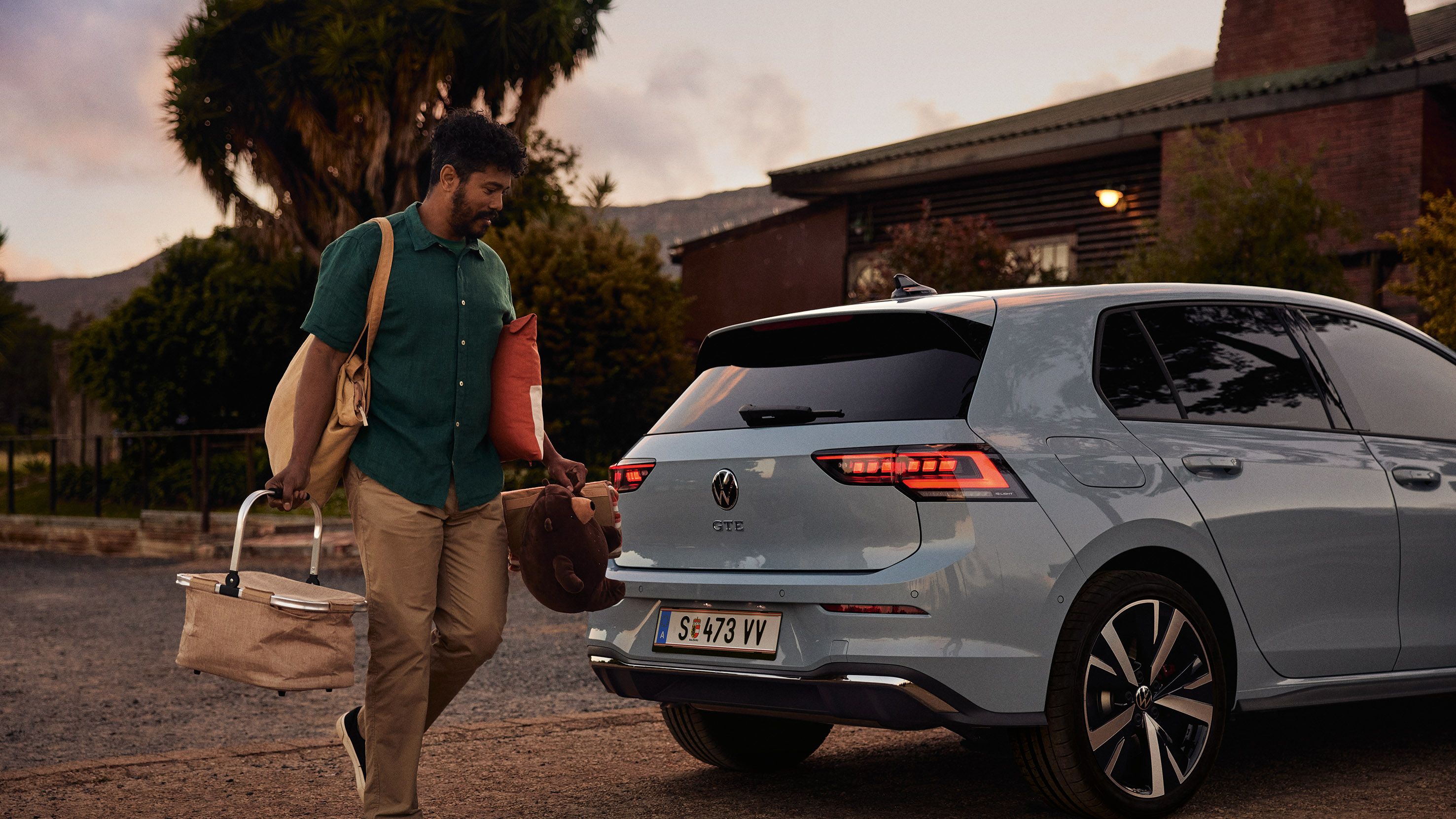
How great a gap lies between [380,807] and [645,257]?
→ 17402 millimetres

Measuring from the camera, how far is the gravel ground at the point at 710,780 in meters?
4.65

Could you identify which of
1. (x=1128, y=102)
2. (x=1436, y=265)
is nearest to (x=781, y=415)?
(x=1436, y=265)

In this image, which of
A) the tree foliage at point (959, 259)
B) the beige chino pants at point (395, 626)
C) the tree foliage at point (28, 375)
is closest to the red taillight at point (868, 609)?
the beige chino pants at point (395, 626)

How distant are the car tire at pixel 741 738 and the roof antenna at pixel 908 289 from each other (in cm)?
157

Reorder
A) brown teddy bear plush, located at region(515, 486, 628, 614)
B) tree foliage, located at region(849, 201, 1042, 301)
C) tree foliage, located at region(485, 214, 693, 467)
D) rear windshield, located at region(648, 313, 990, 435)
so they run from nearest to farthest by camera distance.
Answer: brown teddy bear plush, located at region(515, 486, 628, 614) → rear windshield, located at region(648, 313, 990, 435) → tree foliage, located at region(849, 201, 1042, 301) → tree foliage, located at region(485, 214, 693, 467)

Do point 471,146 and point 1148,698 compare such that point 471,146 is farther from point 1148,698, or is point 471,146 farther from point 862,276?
point 862,276

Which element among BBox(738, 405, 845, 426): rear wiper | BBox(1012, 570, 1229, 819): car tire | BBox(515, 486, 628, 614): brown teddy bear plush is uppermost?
BBox(738, 405, 845, 426): rear wiper

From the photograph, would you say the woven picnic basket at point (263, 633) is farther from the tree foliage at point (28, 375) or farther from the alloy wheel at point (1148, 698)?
the tree foliage at point (28, 375)

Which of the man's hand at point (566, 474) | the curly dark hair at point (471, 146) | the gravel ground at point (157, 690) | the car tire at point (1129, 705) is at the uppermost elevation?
the curly dark hair at point (471, 146)

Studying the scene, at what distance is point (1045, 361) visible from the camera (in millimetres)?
4414

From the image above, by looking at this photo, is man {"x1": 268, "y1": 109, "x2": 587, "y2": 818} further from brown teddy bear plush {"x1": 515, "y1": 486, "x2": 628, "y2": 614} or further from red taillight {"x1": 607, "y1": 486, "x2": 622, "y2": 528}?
red taillight {"x1": 607, "y1": 486, "x2": 622, "y2": 528}

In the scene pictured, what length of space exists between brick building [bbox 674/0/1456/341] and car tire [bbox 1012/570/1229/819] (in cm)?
1209

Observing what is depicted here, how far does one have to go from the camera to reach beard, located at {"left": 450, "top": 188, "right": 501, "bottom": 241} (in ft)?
13.4

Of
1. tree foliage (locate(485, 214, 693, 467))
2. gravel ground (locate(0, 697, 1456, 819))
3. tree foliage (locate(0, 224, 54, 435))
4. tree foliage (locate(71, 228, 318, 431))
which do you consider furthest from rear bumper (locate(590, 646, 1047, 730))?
tree foliage (locate(0, 224, 54, 435))
